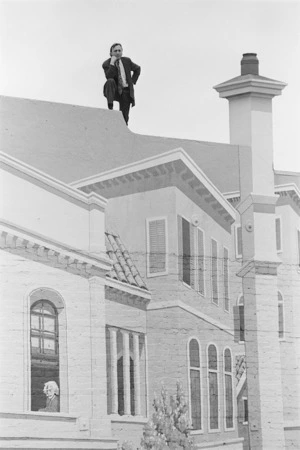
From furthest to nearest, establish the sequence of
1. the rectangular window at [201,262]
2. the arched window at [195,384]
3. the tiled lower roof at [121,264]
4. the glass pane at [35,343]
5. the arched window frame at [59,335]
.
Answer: the rectangular window at [201,262] → the arched window at [195,384] → the tiled lower roof at [121,264] → the glass pane at [35,343] → the arched window frame at [59,335]

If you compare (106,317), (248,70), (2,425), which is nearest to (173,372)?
(106,317)

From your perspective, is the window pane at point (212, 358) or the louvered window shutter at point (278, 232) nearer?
the window pane at point (212, 358)

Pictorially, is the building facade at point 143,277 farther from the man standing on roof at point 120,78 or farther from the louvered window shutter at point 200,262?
the man standing on roof at point 120,78

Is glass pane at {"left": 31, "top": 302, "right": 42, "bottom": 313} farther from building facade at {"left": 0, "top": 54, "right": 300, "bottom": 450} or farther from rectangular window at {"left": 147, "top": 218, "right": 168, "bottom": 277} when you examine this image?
rectangular window at {"left": 147, "top": 218, "right": 168, "bottom": 277}

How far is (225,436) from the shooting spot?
57.5 ft

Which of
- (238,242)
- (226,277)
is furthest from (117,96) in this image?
(226,277)

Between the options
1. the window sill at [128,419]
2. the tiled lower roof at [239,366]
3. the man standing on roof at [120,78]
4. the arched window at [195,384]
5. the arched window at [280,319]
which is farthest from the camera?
the arched window at [280,319]

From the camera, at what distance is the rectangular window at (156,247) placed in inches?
683

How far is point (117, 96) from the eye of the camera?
17656 mm

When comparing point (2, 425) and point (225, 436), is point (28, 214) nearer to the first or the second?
point (2, 425)

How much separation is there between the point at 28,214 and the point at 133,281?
1463 millimetres

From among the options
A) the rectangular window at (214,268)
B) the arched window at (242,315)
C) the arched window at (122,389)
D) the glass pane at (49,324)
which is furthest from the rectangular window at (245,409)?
the glass pane at (49,324)

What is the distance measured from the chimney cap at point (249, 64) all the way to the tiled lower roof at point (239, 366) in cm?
332

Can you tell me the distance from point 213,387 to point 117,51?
3956 mm
